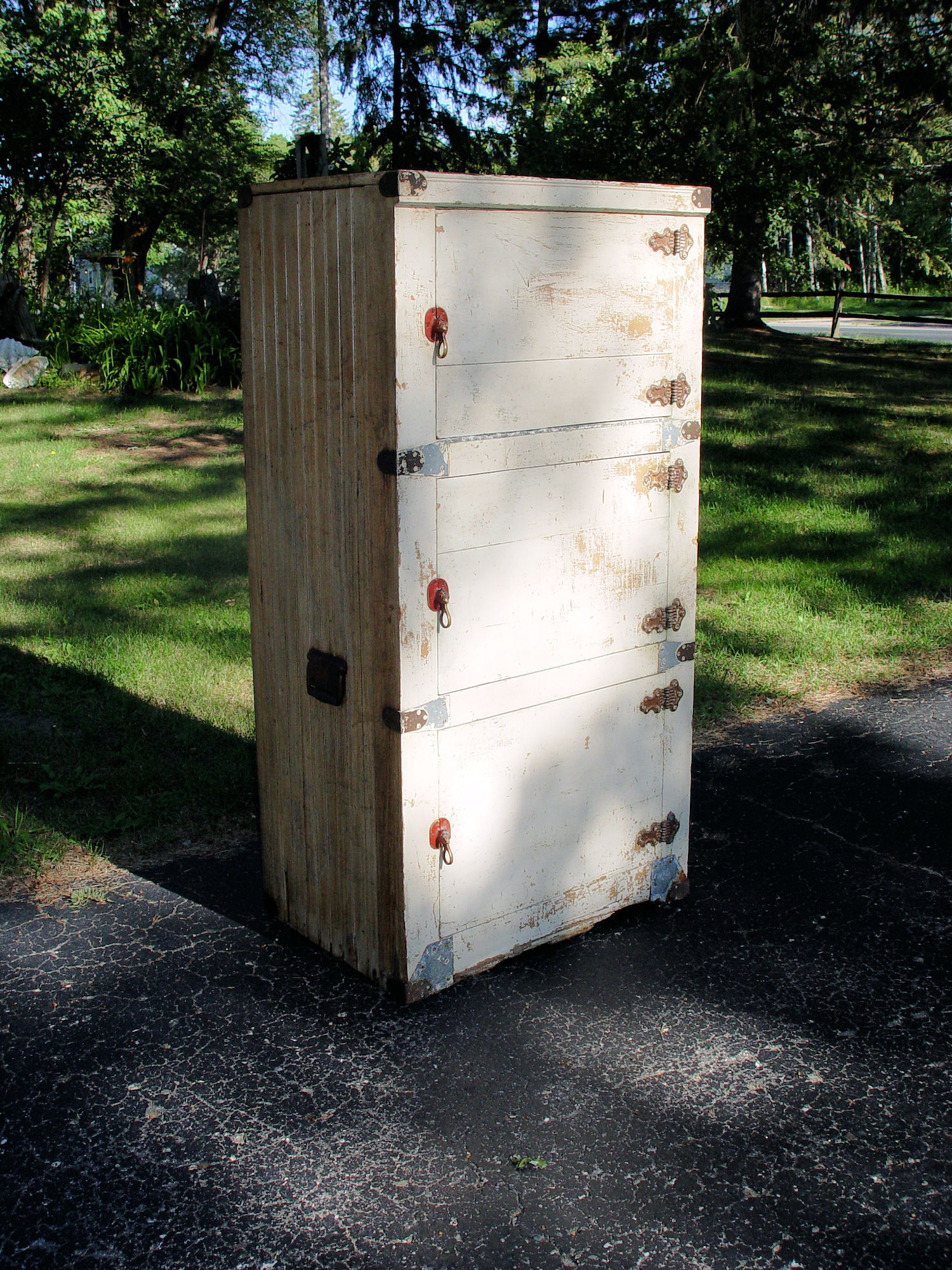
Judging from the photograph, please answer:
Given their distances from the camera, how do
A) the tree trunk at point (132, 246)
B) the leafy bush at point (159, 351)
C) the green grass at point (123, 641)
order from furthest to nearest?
the tree trunk at point (132, 246), the leafy bush at point (159, 351), the green grass at point (123, 641)

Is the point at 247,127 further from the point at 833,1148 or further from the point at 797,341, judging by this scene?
the point at 833,1148

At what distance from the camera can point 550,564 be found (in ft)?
10.0

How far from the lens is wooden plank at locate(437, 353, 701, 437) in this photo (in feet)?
9.06

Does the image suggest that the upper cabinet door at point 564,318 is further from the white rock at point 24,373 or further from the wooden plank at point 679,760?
the white rock at point 24,373

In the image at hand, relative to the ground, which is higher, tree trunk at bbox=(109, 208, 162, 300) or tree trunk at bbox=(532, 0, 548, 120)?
tree trunk at bbox=(532, 0, 548, 120)

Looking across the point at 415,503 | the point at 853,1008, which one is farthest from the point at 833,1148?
the point at 415,503

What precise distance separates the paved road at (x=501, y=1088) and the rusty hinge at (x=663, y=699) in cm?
66

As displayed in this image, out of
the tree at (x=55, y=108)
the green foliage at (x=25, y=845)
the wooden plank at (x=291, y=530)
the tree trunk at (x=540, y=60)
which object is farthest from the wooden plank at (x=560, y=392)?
the tree trunk at (x=540, y=60)

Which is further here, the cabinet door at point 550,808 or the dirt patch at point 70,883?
the dirt patch at point 70,883

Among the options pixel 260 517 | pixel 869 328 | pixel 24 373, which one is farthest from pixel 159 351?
pixel 869 328

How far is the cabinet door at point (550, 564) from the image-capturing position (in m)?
2.87

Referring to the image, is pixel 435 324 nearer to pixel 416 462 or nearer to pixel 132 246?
pixel 416 462

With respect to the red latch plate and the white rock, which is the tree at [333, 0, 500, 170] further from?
the red latch plate

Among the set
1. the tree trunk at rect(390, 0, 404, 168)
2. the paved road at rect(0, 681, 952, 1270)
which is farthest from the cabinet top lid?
the tree trunk at rect(390, 0, 404, 168)
